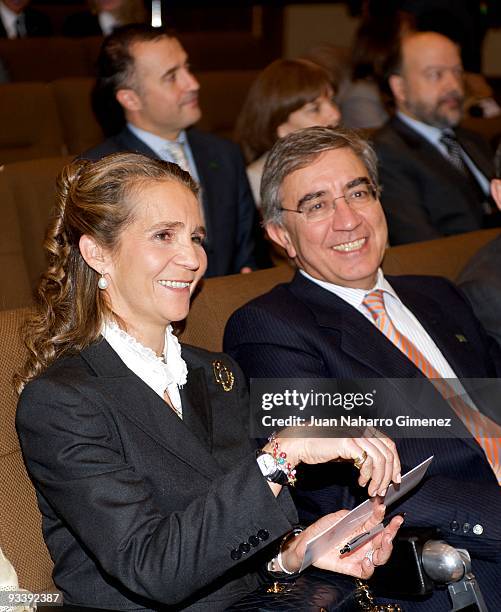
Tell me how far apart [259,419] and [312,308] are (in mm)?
370

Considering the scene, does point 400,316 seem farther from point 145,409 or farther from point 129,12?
point 129,12

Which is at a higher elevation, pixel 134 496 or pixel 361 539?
pixel 134 496

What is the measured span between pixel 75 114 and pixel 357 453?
3290 millimetres

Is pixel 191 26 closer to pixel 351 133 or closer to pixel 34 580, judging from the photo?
pixel 351 133

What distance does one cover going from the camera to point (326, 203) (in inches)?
95.4

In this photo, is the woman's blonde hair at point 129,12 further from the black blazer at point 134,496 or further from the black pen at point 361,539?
the black pen at point 361,539

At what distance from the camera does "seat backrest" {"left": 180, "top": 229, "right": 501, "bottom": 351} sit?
7.69 feet

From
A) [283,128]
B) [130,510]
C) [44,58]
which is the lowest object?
[44,58]

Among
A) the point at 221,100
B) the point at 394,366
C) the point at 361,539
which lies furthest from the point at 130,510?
the point at 221,100

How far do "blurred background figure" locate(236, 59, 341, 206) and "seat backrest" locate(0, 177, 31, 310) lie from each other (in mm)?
1226

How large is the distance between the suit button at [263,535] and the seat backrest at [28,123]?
312 cm

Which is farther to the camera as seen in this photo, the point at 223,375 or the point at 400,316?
the point at 400,316

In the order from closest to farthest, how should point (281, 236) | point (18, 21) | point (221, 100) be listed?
1. point (281, 236)
2. point (221, 100)
3. point (18, 21)

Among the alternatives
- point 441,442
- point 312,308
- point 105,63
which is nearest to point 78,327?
point 312,308
